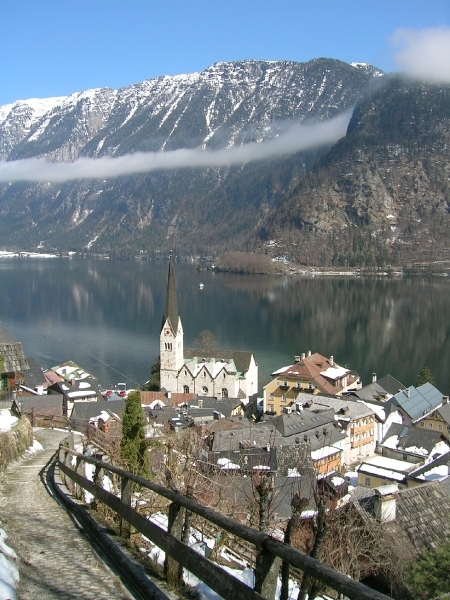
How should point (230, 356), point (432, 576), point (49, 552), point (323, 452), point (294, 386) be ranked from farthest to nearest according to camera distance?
point (230, 356), point (294, 386), point (323, 452), point (432, 576), point (49, 552)

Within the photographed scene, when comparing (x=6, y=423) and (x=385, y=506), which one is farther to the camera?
(x=6, y=423)

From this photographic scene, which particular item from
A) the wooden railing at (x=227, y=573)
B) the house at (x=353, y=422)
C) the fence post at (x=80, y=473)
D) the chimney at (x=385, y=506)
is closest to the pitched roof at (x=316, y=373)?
the house at (x=353, y=422)

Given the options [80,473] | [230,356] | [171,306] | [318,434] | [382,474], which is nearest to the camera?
[80,473]

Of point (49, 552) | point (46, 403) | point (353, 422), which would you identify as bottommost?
point (46, 403)

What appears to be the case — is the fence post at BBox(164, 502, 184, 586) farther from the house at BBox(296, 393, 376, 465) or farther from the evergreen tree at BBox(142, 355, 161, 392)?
the evergreen tree at BBox(142, 355, 161, 392)

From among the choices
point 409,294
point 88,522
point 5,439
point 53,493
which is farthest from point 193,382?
point 409,294

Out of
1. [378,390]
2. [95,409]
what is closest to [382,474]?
[95,409]

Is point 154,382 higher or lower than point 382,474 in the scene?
lower

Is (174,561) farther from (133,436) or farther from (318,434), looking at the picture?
(318,434)
